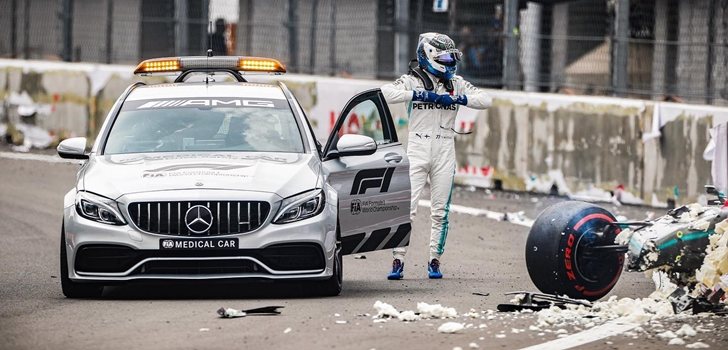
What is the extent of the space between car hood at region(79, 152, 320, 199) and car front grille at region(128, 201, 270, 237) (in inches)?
5.2

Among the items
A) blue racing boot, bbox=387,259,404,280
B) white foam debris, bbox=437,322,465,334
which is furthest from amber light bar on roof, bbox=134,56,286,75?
white foam debris, bbox=437,322,465,334

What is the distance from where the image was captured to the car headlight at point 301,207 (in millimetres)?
9727

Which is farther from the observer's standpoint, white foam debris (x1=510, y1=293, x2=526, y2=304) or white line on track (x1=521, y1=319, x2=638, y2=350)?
white foam debris (x1=510, y1=293, x2=526, y2=304)

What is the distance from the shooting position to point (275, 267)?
31.9ft

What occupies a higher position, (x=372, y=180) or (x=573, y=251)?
(x=372, y=180)

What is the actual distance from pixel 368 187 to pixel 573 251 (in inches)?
75.5

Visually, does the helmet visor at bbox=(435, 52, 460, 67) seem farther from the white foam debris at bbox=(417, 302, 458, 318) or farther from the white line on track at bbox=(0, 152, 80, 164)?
the white line on track at bbox=(0, 152, 80, 164)

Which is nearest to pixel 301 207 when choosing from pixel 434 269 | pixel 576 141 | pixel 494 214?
pixel 434 269

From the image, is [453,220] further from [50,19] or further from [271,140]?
[50,19]

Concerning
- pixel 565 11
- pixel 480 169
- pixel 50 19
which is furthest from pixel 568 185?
pixel 50 19

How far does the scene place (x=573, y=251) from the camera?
9.67m

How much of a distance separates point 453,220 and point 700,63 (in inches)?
159

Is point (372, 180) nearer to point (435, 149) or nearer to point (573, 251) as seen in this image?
A: point (435, 149)

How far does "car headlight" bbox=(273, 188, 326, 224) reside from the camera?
31.9 feet
